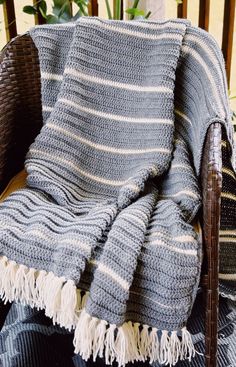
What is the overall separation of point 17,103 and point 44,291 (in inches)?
25.2

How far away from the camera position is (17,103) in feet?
5.08


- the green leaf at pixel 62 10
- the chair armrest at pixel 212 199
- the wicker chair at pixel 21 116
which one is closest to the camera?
the chair armrest at pixel 212 199

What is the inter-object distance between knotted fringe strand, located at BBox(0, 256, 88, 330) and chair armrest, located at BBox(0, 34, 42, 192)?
0.36m

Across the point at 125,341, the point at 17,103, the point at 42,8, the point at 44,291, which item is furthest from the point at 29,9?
the point at 125,341

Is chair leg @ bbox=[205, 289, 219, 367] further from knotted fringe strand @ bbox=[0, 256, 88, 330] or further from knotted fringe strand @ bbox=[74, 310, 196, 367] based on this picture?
knotted fringe strand @ bbox=[0, 256, 88, 330]

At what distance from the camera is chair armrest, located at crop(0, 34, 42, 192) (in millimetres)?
1478

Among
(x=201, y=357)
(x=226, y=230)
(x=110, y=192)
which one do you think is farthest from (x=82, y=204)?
(x=201, y=357)

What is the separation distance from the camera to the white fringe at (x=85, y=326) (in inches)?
42.9

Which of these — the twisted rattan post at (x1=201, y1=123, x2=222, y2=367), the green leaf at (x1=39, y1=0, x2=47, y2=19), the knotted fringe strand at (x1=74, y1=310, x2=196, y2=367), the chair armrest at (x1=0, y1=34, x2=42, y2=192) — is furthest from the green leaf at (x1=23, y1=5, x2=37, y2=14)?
the knotted fringe strand at (x1=74, y1=310, x2=196, y2=367)

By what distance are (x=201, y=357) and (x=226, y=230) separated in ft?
1.16

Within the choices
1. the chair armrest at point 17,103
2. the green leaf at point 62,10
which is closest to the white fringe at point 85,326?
the chair armrest at point 17,103

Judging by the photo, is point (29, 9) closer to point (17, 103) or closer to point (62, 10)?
point (62, 10)

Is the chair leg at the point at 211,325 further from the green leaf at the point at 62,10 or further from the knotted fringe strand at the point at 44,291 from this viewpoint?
the green leaf at the point at 62,10

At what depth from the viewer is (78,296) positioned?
1126mm
